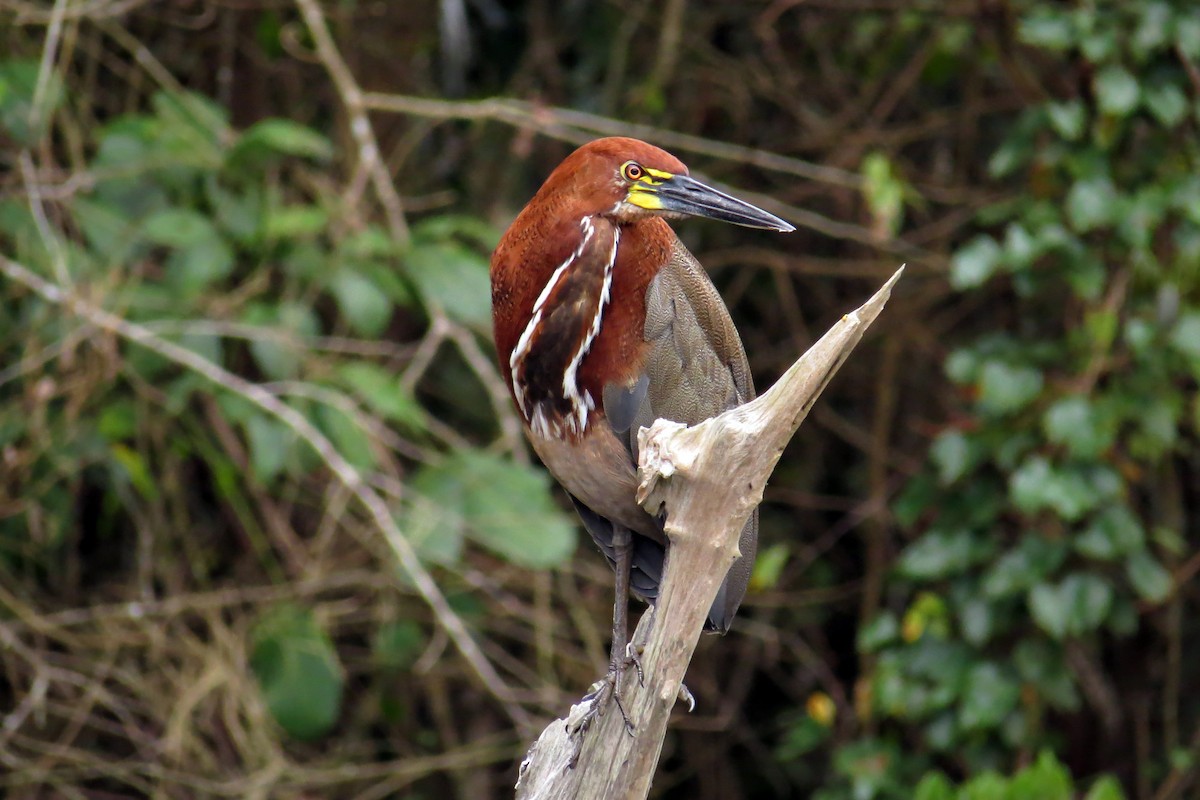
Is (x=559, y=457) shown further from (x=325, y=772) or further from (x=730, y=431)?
(x=325, y=772)

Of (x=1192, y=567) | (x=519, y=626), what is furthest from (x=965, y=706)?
(x=519, y=626)

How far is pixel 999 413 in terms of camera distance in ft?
13.5

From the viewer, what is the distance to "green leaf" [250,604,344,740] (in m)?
4.14

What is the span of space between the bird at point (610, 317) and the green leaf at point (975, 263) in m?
1.49

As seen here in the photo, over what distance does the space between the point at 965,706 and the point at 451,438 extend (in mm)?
1719

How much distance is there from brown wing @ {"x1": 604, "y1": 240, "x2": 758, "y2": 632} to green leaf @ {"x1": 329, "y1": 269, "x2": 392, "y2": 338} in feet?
4.55

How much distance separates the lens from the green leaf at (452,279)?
3873 millimetres

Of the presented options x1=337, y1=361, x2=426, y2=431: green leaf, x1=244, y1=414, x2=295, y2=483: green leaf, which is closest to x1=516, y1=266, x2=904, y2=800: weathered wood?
x1=337, y1=361, x2=426, y2=431: green leaf

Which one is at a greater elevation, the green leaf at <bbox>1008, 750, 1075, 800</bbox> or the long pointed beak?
the long pointed beak

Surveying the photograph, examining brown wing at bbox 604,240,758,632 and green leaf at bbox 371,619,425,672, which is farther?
green leaf at bbox 371,619,425,672

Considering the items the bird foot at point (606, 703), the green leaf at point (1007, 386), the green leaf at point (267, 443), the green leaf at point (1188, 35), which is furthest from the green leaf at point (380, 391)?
the green leaf at point (1188, 35)

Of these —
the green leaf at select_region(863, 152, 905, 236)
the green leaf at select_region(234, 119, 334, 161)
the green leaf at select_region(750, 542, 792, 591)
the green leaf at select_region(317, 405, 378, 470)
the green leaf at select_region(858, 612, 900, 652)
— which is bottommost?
the green leaf at select_region(858, 612, 900, 652)

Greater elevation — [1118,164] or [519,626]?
[1118,164]

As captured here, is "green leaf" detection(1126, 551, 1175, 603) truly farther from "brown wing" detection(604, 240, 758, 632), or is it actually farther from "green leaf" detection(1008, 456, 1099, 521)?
"brown wing" detection(604, 240, 758, 632)
